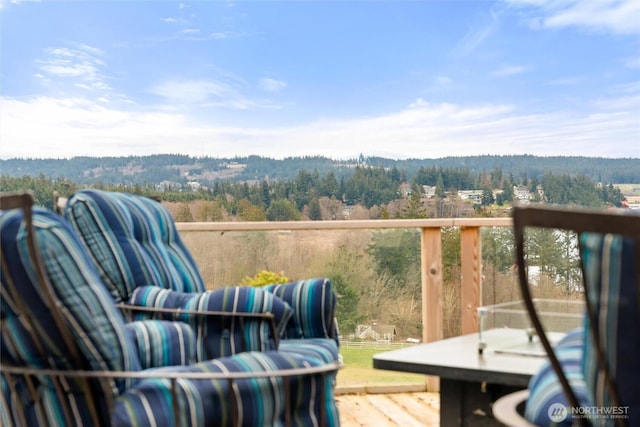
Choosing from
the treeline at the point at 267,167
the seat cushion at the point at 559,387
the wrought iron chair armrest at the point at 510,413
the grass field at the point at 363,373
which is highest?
the treeline at the point at 267,167

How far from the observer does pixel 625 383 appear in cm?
88

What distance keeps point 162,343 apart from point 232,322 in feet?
1.05

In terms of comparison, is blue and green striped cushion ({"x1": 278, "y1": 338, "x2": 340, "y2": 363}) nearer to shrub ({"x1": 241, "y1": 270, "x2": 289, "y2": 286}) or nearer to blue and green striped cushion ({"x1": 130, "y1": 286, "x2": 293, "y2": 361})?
blue and green striped cushion ({"x1": 130, "y1": 286, "x2": 293, "y2": 361})

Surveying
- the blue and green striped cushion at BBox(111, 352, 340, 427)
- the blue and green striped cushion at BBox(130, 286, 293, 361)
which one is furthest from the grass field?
the blue and green striped cushion at BBox(111, 352, 340, 427)

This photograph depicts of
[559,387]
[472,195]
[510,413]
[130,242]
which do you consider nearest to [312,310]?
[130,242]

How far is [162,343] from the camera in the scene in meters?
1.99

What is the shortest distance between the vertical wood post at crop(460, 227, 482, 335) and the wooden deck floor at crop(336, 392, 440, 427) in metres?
0.48

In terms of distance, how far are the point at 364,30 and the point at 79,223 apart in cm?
1032

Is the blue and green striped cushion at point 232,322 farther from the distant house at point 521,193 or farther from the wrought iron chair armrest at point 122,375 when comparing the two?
the distant house at point 521,193

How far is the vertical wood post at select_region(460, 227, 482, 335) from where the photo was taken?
13.6ft

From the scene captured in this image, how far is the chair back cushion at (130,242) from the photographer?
232 centimetres

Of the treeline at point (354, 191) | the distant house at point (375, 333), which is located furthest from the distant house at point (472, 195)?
the distant house at point (375, 333)

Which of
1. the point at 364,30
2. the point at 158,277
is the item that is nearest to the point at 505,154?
the point at 364,30

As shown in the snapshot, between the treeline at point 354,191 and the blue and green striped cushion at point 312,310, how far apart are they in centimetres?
297
